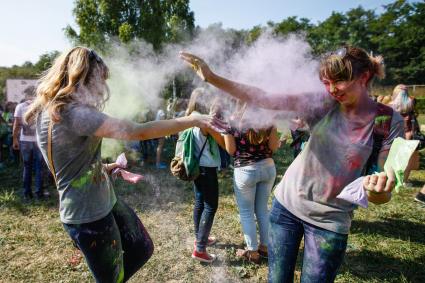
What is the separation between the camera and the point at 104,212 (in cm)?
227

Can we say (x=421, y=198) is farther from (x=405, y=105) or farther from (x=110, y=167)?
(x=110, y=167)

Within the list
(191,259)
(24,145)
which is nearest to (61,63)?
(191,259)

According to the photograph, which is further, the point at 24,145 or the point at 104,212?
the point at 24,145

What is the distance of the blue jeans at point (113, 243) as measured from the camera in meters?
2.20

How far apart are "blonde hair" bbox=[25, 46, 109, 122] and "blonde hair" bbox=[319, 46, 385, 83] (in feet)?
5.14

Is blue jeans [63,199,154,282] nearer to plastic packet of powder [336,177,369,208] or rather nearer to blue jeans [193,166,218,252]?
blue jeans [193,166,218,252]

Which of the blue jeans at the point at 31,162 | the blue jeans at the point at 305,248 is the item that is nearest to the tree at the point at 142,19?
the blue jeans at the point at 31,162

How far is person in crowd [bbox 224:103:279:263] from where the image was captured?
11.4 ft

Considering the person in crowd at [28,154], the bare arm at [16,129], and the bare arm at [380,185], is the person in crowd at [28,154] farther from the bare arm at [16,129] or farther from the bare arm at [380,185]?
the bare arm at [380,185]

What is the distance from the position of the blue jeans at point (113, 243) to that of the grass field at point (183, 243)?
1.31 m

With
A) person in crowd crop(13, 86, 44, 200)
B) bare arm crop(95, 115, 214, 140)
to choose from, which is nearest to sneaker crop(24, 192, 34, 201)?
person in crowd crop(13, 86, 44, 200)

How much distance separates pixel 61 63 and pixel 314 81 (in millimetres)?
1857

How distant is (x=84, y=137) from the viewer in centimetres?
212

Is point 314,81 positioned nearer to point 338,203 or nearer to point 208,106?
point 338,203
